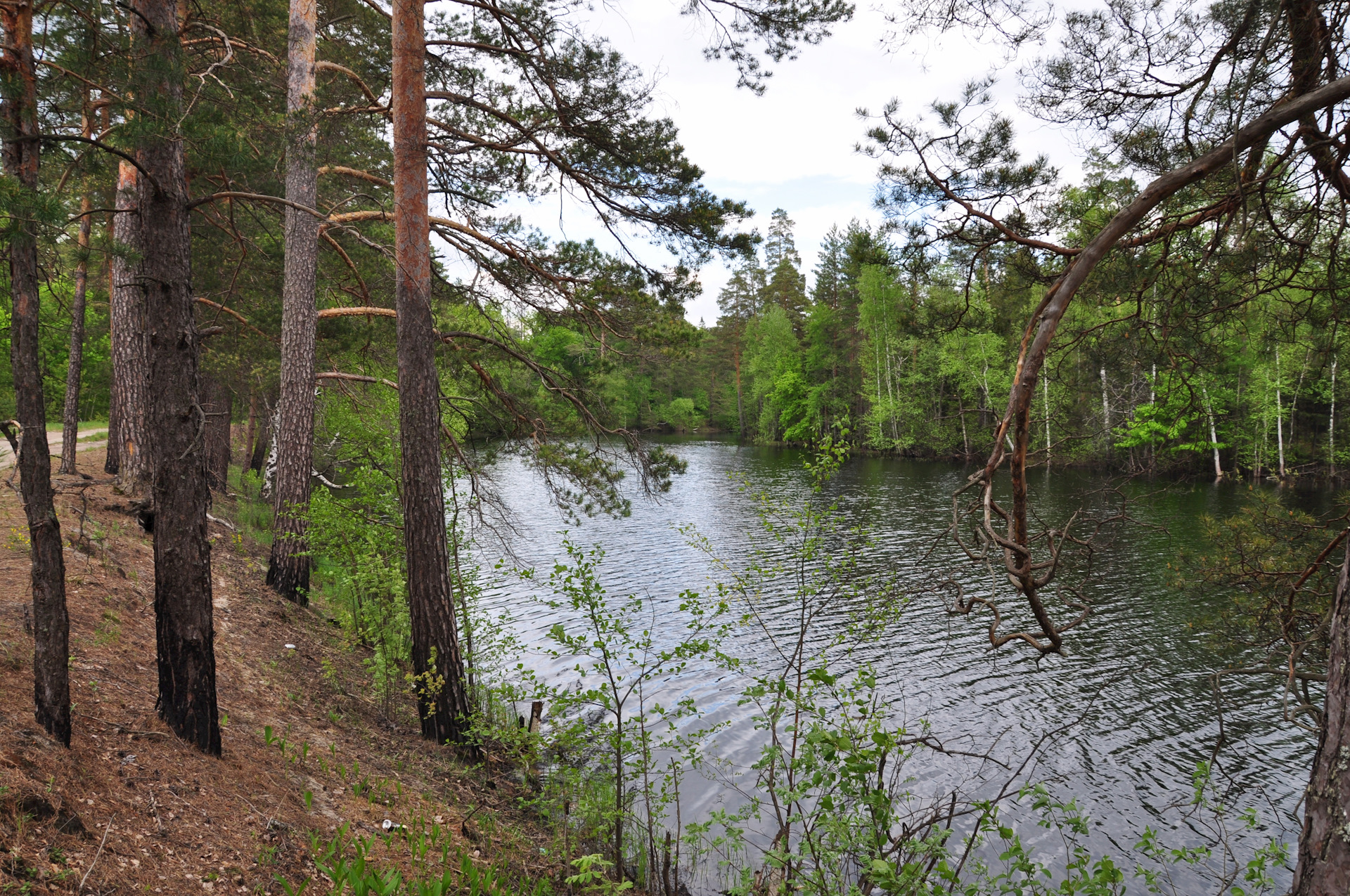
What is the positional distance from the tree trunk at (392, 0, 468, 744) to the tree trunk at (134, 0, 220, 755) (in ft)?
6.89

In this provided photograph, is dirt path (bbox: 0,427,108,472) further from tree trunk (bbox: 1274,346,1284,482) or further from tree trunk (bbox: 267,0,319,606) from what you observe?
tree trunk (bbox: 1274,346,1284,482)

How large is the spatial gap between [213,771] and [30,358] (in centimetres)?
253

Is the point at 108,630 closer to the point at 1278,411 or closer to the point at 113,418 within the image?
the point at 113,418

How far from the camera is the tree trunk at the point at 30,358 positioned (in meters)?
3.39

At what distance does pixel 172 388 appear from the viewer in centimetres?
409

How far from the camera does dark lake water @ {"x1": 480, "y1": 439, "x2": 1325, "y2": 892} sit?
7.94 m

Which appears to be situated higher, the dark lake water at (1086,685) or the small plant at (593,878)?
the small plant at (593,878)

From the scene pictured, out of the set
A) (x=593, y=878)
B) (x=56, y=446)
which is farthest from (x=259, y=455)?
(x=593, y=878)

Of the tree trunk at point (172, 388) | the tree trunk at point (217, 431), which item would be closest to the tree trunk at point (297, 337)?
the tree trunk at point (172, 388)

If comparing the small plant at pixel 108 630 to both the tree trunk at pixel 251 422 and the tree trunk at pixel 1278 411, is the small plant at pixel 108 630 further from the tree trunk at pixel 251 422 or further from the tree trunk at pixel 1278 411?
the tree trunk at pixel 1278 411

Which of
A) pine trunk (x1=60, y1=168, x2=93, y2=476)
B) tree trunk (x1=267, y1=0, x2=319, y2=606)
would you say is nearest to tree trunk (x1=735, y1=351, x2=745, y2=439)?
pine trunk (x1=60, y1=168, x2=93, y2=476)

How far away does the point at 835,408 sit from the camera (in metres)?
44.6

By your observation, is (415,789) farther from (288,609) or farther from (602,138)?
(602,138)

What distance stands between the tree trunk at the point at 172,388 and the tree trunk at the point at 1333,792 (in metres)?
5.11
